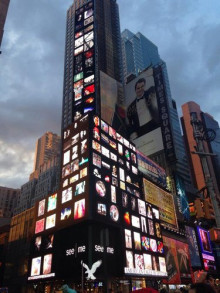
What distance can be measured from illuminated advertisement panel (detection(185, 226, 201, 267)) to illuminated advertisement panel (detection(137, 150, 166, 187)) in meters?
12.3

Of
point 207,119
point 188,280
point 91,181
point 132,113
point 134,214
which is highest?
point 207,119

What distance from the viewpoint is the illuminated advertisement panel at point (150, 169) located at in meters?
63.1

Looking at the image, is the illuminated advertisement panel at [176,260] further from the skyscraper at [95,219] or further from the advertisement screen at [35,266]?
the advertisement screen at [35,266]

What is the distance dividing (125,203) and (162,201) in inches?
843

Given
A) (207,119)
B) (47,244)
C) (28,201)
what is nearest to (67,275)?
(47,244)

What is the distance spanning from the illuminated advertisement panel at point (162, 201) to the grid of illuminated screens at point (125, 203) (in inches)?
261

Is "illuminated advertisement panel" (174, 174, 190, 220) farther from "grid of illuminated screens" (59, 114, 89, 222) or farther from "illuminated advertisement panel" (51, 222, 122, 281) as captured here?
"grid of illuminated screens" (59, 114, 89, 222)

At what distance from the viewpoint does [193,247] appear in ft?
205

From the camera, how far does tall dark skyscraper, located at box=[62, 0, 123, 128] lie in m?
83.9

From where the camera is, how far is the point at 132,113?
103750mm

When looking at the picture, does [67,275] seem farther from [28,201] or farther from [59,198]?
[28,201]

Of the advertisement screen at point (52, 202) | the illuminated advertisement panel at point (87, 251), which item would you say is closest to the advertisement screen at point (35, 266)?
the illuminated advertisement panel at point (87, 251)

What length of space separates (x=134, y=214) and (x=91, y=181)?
9851mm

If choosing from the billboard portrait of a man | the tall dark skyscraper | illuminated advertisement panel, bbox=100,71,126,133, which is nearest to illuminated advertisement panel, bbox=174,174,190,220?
the billboard portrait of a man
